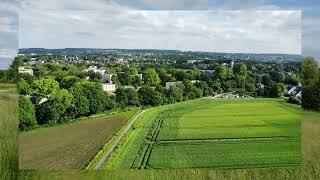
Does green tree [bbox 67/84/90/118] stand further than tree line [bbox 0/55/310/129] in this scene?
Yes

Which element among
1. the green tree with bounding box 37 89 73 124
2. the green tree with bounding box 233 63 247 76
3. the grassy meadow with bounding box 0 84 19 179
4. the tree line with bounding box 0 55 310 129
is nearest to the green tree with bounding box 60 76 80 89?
the tree line with bounding box 0 55 310 129

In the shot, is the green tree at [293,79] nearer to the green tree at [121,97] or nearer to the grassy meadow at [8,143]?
the green tree at [121,97]

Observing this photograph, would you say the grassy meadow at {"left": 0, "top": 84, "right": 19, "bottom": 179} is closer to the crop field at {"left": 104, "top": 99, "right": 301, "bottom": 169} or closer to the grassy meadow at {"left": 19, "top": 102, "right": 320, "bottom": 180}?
the grassy meadow at {"left": 19, "top": 102, "right": 320, "bottom": 180}

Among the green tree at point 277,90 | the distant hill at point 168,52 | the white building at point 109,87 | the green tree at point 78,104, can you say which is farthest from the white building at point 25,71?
the green tree at point 277,90

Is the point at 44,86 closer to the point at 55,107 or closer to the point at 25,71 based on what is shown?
the point at 55,107

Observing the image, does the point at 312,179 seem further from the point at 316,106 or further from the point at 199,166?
the point at 316,106

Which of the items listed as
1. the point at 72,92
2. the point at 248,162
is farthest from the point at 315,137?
the point at 72,92
